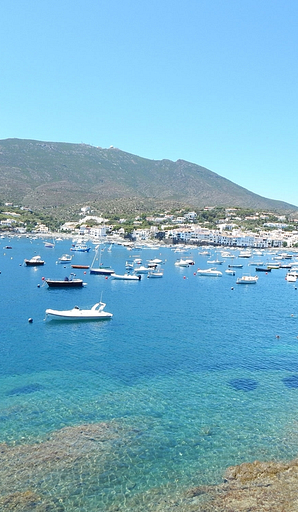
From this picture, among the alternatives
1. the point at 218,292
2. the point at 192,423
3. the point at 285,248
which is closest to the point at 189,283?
the point at 218,292

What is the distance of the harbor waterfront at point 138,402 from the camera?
45.6 feet

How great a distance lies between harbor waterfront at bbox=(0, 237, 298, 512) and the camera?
45.6ft

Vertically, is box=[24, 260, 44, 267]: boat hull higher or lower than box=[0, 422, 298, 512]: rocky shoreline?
higher

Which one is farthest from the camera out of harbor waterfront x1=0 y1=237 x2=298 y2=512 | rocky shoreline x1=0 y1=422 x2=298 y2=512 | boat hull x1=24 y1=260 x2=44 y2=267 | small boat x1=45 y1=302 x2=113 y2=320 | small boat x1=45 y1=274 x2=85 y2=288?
boat hull x1=24 y1=260 x2=44 y2=267

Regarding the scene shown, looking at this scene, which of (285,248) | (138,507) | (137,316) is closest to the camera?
(138,507)

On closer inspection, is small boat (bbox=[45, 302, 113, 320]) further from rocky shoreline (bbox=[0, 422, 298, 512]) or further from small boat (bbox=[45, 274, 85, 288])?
rocky shoreline (bbox=[0, 422, 298, 512])

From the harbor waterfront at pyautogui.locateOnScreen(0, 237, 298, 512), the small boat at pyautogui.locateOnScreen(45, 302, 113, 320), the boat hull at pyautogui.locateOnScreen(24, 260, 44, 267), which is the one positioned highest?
the boat hull at pyautogui.locateOnScreen(24, 260, 44, 267)

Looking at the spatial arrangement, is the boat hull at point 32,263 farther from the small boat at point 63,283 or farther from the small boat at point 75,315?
the small boat at point 75,315

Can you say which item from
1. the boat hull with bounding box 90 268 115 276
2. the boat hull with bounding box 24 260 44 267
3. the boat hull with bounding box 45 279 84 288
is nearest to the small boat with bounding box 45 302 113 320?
the boat hull with bounding box 45 279 84 288

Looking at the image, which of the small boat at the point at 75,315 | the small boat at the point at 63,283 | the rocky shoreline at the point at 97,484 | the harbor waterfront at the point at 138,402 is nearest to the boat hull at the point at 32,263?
the small boat at the point at 63,283

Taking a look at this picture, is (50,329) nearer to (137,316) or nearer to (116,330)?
(116,330)

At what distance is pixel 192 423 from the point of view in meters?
18.3

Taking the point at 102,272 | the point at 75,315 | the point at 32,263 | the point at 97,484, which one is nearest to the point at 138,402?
the point at 97,484

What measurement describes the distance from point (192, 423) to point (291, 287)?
5778 cm
